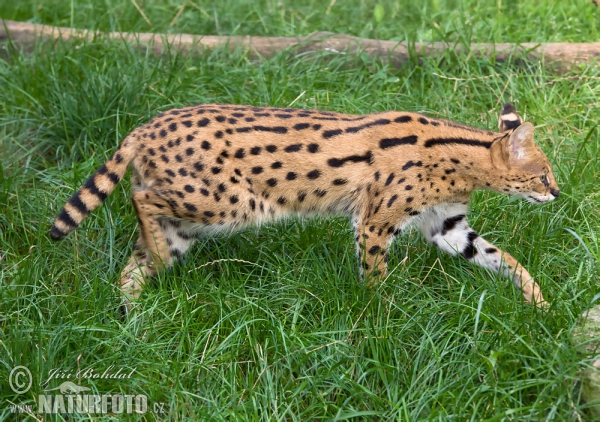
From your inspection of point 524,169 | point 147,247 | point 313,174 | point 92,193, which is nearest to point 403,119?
point 313,174

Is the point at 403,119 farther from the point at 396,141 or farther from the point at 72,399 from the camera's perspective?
the point at 72,399

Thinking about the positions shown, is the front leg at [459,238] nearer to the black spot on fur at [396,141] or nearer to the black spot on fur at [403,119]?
the black spot on fur at [396,141]

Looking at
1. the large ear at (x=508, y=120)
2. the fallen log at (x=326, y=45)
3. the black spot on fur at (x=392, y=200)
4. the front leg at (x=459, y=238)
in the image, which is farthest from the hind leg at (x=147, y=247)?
the fallen log at (x=326, y=45)

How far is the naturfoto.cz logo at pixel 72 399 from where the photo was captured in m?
4.12

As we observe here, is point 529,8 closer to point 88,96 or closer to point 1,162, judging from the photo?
point 88,96

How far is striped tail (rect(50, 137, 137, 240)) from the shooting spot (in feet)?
16.3

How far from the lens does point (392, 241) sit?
5184mm

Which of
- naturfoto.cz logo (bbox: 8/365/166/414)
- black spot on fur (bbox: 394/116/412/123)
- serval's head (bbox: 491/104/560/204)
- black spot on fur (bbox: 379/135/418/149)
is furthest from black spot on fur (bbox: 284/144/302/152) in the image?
naturfoto.cz logo (bbox: 8/365/166/414)

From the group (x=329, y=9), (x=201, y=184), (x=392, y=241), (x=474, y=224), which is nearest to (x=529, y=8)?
(x=329, y=9)

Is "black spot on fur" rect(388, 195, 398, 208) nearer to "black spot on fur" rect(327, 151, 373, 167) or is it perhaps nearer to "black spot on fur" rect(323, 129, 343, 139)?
"black spot on fur" rect(327, 151, 373, 167)

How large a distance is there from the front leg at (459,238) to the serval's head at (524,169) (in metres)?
0.35

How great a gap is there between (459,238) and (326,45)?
9.10 feet

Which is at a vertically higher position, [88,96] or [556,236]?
[88,96]

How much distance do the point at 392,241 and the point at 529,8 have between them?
3848 mm
